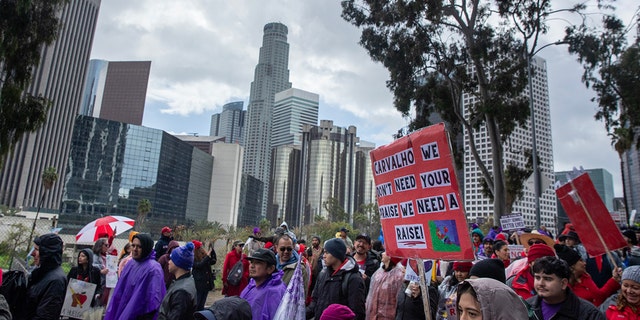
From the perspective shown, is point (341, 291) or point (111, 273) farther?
point (111, 273)

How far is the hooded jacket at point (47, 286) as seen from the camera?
3.89 metres

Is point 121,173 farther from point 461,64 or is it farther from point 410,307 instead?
point 410,307

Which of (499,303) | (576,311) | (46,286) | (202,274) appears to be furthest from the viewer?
(202,274)

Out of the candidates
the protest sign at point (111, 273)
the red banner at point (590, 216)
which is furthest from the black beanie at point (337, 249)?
the protest sign at point (111, 273)

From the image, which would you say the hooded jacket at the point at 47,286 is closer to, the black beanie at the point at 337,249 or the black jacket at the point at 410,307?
the black beanie at the point at 337,249

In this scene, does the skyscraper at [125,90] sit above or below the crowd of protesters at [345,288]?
above

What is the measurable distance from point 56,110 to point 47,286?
95919mm

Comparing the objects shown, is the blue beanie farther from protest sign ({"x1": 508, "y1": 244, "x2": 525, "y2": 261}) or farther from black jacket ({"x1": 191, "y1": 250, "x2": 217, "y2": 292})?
protest sign ({"x1": 508, "y1": 244, "x2": 525, "y2": 261})

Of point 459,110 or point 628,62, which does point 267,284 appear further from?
point 628,62

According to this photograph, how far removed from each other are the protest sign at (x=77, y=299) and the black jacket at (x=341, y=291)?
2.95m

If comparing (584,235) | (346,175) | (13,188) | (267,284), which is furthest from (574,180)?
(346,175)

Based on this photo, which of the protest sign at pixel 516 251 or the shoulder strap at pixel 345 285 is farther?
the protest sign at pixel 516 251

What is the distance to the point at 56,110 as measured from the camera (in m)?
84.3

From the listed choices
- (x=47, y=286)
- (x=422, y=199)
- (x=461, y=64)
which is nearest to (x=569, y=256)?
(x=422, y=199)
